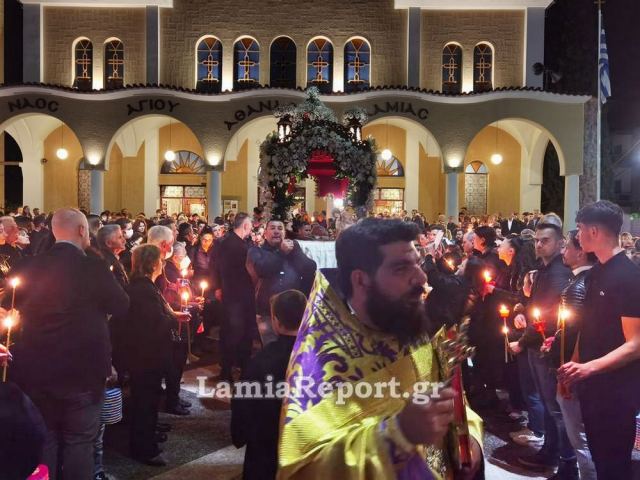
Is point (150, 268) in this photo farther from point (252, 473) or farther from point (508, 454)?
point (508, 454)

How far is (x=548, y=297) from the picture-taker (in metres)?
5.21

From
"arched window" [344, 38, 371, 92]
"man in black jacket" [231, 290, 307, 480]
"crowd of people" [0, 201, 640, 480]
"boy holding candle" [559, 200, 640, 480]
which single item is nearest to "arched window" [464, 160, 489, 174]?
→ "arched window" [344, 38, 371, 92]

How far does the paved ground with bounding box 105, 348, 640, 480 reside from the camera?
17.3ft

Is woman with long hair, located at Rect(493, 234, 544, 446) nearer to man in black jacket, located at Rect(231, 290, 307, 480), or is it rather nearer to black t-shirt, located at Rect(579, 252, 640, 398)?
black t-shirt, located at Rect(579, 252, 640, 398)

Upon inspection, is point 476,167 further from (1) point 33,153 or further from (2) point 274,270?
(2) point 274,270

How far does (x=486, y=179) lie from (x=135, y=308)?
22716 millimetres

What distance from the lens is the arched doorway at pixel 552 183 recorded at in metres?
26.8

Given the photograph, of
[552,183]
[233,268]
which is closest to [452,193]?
[552,183]

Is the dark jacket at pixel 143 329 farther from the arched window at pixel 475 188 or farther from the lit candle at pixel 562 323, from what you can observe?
the arched window at pixel 475 188

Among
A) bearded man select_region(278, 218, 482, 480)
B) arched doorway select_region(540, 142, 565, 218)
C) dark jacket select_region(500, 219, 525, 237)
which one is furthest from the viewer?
arched doorway select_region(540, 142, 565, 218)

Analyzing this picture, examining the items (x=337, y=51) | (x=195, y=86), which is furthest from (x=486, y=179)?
(x=195, y=86)

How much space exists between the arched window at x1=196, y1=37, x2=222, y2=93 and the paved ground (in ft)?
61.8

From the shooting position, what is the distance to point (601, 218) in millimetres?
3939

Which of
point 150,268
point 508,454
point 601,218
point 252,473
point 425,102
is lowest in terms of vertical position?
point 508,454
